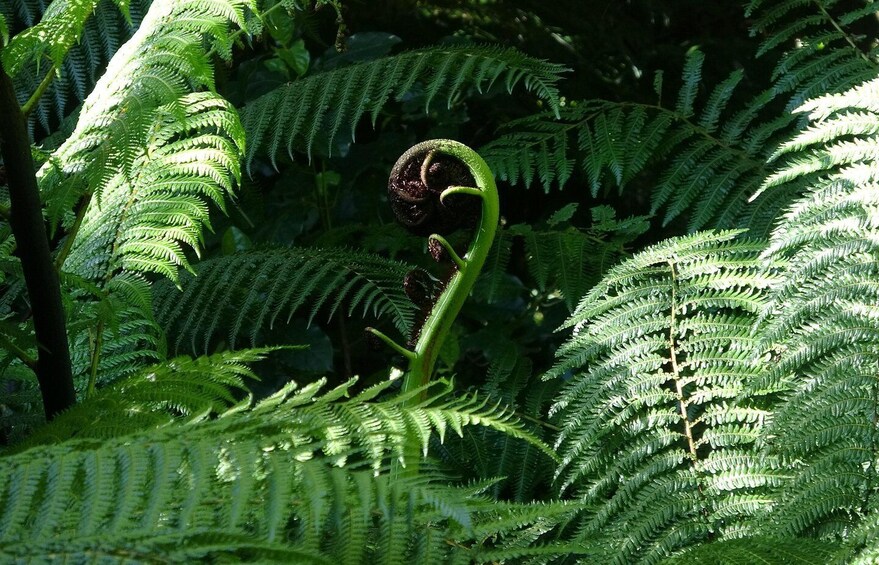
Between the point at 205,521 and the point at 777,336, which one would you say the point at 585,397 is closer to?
the point at 777,336

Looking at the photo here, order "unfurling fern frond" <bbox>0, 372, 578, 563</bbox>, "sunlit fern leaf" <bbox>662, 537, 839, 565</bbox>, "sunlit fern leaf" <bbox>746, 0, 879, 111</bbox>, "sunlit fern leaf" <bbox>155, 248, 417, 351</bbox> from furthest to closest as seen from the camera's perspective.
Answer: "sunlit fern leaf" <bbox>746, 0, 879, 111</bbox>
"sunlit fern leaf" <bbox>155, 248, 417, 351</bbox>
"sunlit fern leaf" <bbox>662, 537, 839, 565</bbox>
"unfurling fern frond" <bbox>0, 372, 578, 563</bbox>

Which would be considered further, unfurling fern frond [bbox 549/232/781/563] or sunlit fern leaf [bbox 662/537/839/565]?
unfurling fern frond [bbox 549/232/781/563]

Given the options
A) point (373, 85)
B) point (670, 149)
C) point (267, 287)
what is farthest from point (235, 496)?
point (670, 149)

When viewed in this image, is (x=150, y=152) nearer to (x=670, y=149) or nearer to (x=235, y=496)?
(x=235, y=496)

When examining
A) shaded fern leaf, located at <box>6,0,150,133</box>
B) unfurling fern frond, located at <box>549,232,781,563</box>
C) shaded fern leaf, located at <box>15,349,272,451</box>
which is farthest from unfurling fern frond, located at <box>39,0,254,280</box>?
shaded fern leaf, located at <box>6,0,150,133</box>

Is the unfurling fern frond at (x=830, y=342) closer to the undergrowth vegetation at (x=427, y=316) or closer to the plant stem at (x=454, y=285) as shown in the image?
the undergrowth vegetation at (x=427, y=316)

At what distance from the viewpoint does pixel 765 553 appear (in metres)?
0.92

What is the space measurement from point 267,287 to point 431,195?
74 cm

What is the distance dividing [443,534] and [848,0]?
189 cm

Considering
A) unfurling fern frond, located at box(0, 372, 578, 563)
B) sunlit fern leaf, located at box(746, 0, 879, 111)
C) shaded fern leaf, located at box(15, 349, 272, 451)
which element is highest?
sunlit fern leaf, located at box(746, 0, 879, 111)

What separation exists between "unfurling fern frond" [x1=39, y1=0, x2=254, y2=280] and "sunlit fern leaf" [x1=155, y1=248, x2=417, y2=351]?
0.24 metres

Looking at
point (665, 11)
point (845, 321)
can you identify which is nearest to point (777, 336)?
point (845, 321)

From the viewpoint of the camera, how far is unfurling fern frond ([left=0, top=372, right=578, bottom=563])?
686mm

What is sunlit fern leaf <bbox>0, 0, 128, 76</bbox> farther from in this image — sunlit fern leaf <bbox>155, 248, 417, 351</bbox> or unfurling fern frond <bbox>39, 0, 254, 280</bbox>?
sunlit fern leaf <bbox>155, 248, 417, 351</bbox>
